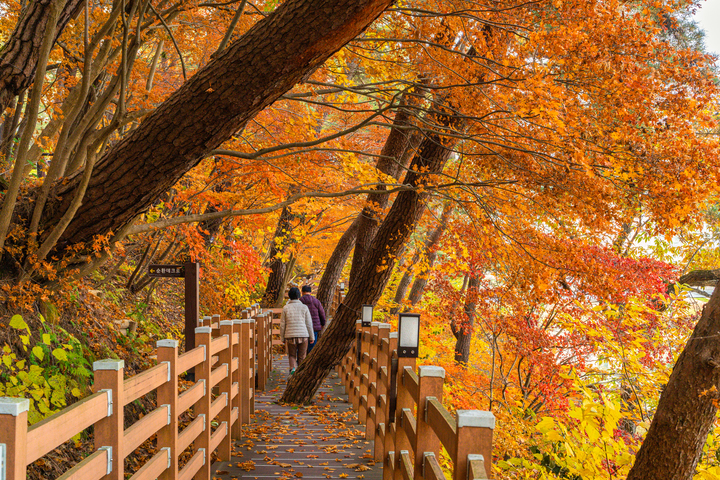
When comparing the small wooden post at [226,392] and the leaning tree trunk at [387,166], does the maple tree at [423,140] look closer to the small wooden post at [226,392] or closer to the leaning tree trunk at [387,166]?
the leaning tree trunk at [387,166]

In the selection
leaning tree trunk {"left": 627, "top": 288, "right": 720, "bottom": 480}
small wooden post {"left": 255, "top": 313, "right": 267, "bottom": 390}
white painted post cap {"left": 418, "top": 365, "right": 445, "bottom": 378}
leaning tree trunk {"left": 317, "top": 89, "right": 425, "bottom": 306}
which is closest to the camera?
white painted post cap {"left": 418, "top": 365, "right": 445, "bottom": 378}

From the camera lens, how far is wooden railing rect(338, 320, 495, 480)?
2.12m

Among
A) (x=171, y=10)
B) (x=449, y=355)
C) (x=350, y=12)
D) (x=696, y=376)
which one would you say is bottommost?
(x=449, y=355)

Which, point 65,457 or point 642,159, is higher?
point 642,159

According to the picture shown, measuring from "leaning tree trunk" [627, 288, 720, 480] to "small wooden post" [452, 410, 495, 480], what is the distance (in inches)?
123

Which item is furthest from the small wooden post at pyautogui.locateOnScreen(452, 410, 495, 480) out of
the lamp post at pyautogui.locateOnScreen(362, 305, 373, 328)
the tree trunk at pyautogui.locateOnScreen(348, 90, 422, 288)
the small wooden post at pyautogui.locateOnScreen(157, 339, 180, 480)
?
the tree trunk at pyautogui.locateOnScreen(348, 90, 422, 288)

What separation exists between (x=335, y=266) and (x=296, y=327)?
383cm

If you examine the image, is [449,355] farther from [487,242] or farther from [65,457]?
[65,457]

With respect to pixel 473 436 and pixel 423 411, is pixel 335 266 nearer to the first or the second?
pixel 423 411

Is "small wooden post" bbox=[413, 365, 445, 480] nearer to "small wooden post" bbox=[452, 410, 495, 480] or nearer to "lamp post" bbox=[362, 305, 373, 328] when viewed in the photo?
"small wooden post" bbox=[452, 410, 495, 480]

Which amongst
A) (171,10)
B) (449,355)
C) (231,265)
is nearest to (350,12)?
(171,10)

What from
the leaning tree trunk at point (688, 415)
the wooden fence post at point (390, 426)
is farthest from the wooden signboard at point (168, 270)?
the leaning tree trunk at point (688, 415)

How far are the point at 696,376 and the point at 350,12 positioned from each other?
387 cm

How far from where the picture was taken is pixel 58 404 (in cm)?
438
